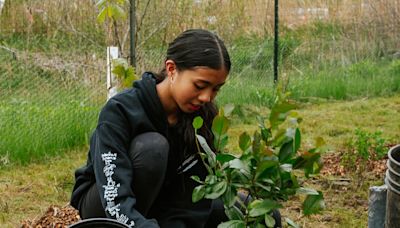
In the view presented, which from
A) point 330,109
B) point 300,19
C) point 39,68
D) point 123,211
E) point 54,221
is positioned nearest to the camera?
point 123,211

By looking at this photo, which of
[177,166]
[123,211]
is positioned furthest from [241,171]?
[177,166]

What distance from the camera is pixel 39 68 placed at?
553cm

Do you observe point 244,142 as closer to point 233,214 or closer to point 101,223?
point 233,214

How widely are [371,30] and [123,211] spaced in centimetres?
565

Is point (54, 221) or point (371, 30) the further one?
point (371, 30)

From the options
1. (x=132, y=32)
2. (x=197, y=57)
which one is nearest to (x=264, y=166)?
(x=197, y=57)

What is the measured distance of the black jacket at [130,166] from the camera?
7.11 ft

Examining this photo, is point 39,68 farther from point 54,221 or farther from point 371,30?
point 371,30

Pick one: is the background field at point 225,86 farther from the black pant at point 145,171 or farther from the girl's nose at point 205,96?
the girl's nose at point 205,96

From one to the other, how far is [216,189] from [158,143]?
19.6 inches

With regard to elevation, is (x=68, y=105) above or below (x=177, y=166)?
below

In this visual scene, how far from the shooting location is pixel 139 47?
5.29m

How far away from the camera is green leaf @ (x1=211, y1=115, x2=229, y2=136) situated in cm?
189

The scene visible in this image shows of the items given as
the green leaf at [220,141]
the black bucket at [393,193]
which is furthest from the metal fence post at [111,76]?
the green leaf at [220,141]
